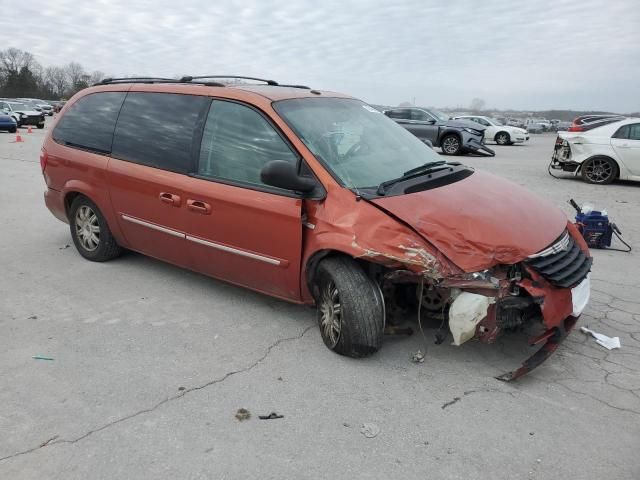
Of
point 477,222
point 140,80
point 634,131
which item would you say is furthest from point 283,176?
point 634,131

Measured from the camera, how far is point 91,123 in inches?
204

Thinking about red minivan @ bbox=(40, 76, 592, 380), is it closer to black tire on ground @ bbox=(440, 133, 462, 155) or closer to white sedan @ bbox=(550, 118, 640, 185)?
white sedan @ bbox=(550, 118, 640, 185)

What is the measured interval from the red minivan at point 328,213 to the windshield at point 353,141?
16 millimetres

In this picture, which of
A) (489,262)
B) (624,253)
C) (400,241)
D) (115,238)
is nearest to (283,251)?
(400,241)

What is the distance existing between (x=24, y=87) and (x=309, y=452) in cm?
8935

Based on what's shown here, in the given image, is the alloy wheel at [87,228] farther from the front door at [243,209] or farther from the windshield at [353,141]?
the windshield at [353,141]

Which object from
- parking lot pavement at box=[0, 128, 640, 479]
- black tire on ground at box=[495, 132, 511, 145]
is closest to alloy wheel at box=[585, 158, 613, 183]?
parking lot pavement at box=[0, 128, 640, 479]

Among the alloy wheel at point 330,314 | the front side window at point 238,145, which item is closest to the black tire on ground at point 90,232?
the front side window at point 238,145

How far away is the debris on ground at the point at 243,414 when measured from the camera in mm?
2869

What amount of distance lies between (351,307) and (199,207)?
1.55m

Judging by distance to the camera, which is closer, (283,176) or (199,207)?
(283,176)

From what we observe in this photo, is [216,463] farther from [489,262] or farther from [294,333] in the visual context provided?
[489,262]

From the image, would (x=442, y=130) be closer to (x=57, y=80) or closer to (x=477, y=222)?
(x=477, y=222)

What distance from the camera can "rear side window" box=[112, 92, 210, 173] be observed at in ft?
14.1
